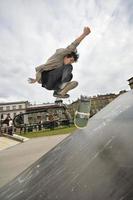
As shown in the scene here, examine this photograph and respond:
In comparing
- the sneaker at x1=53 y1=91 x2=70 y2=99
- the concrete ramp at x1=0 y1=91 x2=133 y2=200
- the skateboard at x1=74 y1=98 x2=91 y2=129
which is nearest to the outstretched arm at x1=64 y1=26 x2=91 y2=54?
the sneaker at x1=53 y1=91 x2=70 y2=99

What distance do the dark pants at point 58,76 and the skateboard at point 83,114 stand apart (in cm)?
73

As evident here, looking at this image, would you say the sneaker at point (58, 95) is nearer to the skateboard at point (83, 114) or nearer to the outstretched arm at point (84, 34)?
the skateboard at point (83, 114)

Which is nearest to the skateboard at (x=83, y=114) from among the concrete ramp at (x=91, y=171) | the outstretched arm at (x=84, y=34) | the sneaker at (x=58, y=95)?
the concrete ramp at (x=91, y=171)

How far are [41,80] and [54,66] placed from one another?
1.21ft

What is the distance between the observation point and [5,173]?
5246 millimetres

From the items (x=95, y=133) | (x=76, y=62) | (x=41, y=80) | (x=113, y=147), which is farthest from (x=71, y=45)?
(x=113, y=147)

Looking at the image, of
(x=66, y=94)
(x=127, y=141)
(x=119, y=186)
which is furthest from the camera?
(x=66, y=94)

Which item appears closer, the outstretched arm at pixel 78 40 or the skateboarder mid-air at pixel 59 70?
the outstretched arm at pixel 78 40

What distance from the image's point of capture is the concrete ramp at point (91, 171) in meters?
1.81

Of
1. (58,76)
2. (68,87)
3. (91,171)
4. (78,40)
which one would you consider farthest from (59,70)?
(91,171)

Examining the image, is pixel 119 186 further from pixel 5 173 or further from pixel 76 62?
pixel 5 173

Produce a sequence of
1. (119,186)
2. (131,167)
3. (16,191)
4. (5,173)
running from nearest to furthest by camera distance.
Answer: (119,186), (131,167), (16,191), (5,173)

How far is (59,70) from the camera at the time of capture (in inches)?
174

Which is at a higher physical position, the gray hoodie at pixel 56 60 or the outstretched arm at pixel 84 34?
the outstretched arm at pixel 84 34
